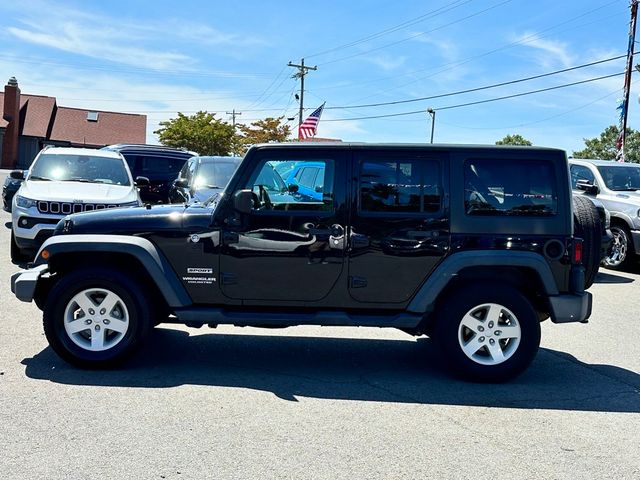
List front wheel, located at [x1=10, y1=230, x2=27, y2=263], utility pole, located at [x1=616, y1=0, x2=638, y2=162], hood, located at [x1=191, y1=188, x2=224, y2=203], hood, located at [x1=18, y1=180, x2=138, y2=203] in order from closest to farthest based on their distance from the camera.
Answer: hood, located at [x1=18, y1=180, x2=138, y2=203], front wheel, located at [x1=10, y1=230, x2=27, y2=263], hood, located at [x1=191, y1=188, x2=224, y2=203], utility pole, located at [x1=616, y1=0, x2=638, y2=162]

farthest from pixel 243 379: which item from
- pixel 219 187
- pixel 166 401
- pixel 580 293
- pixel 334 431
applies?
pixel 219 187

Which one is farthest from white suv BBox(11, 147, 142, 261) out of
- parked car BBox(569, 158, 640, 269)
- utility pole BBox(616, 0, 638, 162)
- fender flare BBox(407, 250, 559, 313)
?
utility pole BBox(616, 0, 638, 162)

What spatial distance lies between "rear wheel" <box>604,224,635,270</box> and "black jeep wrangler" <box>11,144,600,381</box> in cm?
740

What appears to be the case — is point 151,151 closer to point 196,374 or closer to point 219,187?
point 219,187

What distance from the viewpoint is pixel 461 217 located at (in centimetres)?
542

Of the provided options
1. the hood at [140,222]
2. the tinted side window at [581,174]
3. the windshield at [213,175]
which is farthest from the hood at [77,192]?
the tinted side window at [581,174]

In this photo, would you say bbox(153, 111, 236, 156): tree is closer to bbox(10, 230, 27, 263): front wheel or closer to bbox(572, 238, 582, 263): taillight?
bbox(10, 230, 27, 263): front wheel

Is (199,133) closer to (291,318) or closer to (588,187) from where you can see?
(588,187)

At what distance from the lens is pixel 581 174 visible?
1311 centimetres

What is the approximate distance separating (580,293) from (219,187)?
7.86 m

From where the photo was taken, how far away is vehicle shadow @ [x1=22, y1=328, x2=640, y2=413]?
5.12 meters

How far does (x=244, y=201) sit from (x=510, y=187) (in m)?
2.20

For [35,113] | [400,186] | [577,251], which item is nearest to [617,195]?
[577,251]

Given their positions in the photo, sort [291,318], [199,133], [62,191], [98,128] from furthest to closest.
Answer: [98,128] → [199,133] → [62,191] → [291,318]
